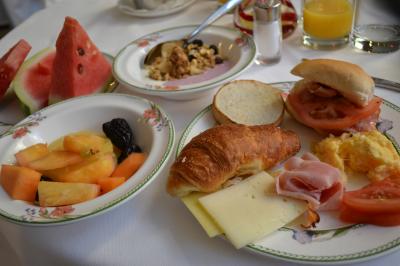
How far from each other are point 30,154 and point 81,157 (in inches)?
6.1

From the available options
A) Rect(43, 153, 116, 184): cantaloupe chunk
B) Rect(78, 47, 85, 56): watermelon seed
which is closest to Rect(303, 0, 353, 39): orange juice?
Rect(78, 47, 85, 56): watermelon seed

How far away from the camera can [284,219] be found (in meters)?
0.86

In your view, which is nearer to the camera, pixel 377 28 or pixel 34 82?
pixel 34 82

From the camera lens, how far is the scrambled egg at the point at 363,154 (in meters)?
0.96

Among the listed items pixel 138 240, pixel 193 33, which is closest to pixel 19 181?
pixel 138 240

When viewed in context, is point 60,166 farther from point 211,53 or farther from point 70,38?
point 211,53

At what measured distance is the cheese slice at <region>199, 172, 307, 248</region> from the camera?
826 mm

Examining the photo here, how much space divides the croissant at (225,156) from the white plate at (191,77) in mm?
302

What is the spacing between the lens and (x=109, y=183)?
0.98m

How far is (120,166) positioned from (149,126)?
0.49 ft

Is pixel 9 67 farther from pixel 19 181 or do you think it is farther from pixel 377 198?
pixel 377 198

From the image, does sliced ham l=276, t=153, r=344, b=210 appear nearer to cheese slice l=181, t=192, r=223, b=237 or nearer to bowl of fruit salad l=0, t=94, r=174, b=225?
cheese slice l=181, t=192, r=223, b=237

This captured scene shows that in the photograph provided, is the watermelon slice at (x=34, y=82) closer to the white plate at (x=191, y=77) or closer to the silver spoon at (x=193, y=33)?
the white plate at (x=191, y=77)

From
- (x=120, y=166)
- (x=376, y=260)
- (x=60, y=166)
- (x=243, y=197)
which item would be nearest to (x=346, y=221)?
(x=376, y=260)
